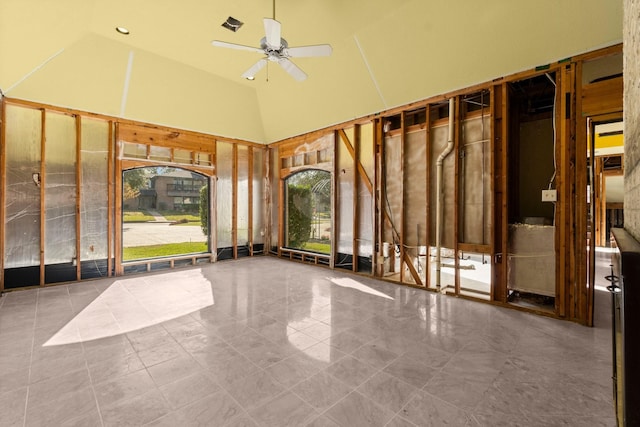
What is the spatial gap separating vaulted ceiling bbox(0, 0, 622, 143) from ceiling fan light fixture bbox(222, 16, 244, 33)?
2.6 inches

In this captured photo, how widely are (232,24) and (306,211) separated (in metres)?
5.80

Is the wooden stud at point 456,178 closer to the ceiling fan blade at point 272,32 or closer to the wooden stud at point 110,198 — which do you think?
the ceiling fan blade at point 272,32

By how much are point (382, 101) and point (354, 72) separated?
807mm

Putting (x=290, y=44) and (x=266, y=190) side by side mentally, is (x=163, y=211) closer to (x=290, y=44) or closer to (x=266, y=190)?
(x=266, y=190)

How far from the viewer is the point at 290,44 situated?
5.11 metres

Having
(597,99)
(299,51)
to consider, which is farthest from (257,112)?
(597,99)

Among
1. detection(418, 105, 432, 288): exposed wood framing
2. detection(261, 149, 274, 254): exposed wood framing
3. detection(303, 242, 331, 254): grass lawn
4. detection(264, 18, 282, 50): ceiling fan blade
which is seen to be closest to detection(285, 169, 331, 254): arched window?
detection(303, 242, 331, 254): grass lawn

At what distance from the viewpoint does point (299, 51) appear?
3768 millimetres

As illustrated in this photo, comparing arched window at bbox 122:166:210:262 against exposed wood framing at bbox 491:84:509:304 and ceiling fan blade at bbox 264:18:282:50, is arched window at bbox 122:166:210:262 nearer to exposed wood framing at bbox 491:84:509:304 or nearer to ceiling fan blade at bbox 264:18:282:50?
ceiling fan blade at bbox 264:18:282:50

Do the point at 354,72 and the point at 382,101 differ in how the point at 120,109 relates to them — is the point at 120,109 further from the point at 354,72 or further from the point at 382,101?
the point at 382,101

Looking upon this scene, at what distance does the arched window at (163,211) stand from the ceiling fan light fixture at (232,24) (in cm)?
392

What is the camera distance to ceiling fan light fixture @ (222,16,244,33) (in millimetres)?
4445

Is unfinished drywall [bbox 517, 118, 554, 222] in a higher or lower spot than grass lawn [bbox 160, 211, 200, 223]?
higher

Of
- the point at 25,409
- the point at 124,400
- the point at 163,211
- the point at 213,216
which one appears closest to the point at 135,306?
the point at 25,409
